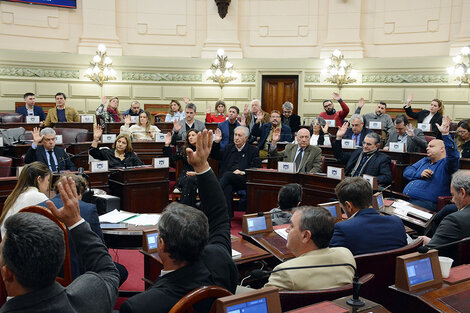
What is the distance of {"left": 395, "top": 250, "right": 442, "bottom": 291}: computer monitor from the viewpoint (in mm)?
1984

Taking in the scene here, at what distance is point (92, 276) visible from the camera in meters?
1.51

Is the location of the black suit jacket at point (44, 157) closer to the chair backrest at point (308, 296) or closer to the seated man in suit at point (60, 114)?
the seated man in suit at point (60, 114)

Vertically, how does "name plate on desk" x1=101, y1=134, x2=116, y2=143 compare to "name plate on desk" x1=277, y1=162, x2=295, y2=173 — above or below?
above

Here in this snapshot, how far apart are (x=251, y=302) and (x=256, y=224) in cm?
167

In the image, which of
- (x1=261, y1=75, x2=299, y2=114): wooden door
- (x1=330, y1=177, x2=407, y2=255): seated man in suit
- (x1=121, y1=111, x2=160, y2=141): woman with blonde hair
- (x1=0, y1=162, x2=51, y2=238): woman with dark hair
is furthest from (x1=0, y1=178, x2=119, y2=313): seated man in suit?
(x1=261, y1=75, x2=299, y2=114): wooden door

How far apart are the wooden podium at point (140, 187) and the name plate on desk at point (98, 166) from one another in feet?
0.65

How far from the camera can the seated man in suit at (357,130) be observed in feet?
22.7

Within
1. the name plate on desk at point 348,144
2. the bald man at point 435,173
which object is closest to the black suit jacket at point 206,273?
the bald man at point 435,173

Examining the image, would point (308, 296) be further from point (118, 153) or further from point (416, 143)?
point (416, 143)

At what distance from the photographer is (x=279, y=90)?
38.6ft

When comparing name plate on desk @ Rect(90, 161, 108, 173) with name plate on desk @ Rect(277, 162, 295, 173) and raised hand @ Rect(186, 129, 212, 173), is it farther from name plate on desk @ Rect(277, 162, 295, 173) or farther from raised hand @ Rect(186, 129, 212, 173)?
raised hand @ Rect(186, 129, 212, 173)

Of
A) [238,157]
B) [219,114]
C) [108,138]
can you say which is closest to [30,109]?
[108,138]

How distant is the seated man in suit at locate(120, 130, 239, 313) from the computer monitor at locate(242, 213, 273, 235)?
1157 millimetres

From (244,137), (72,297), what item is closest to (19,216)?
(72,297)
